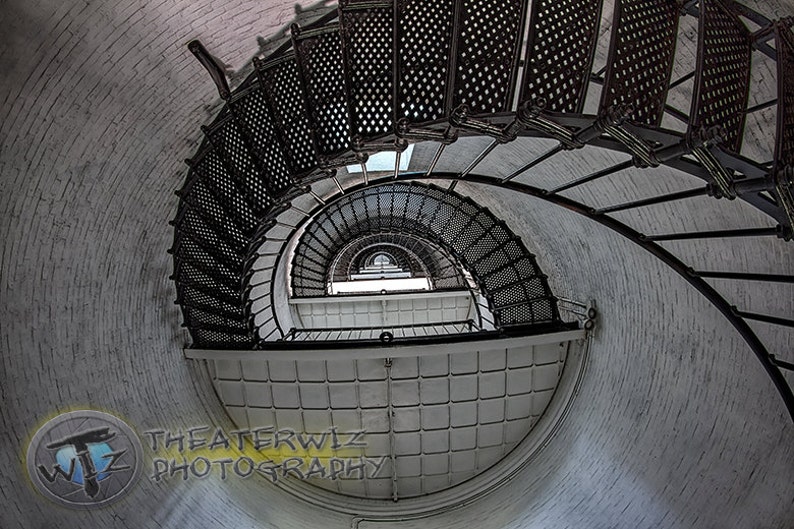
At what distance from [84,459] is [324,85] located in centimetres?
388

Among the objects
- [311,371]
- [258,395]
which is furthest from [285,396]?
[311,371]

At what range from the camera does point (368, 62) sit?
8.91 feet

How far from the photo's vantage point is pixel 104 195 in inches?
152

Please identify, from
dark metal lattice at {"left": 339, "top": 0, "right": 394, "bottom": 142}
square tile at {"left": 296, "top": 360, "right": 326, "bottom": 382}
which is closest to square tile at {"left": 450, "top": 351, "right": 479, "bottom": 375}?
Answer: square tile at {"left": 296, "top": 360, "right": 326, "bottom": 382}

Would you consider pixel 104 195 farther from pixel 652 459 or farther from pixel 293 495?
pixel 652 459

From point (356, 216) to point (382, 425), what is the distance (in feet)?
15.9

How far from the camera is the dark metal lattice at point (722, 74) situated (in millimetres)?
2053

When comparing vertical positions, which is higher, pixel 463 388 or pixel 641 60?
pixel 641 60

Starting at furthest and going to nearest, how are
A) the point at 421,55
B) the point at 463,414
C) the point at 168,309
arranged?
the point at 463,414 → the point at 168,309 → the point at 421,55

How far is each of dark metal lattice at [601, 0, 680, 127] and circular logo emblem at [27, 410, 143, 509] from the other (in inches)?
183

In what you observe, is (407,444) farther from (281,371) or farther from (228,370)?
(228,370)

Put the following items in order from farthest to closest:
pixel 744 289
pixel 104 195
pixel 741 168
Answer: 1. pixel 104 195
2. pixel 744 289
3. pixel 741 168

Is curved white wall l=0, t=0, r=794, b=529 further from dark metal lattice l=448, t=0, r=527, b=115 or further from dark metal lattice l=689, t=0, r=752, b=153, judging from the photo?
dark metal lattice l=448, t=0, r=527, b=115

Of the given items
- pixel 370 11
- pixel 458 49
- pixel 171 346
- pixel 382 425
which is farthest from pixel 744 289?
pixel 171 346
